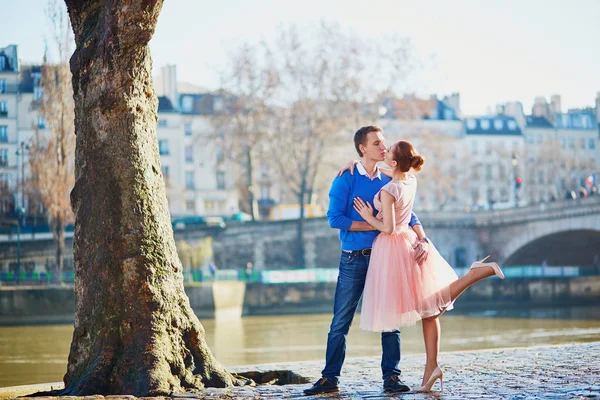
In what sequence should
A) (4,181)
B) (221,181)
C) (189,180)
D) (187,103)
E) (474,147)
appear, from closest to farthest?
(4,181) → (189,180) → (187,103) → (221,181) → (474,147)

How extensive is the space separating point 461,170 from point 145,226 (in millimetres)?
67630

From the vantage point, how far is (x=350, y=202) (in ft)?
25.0

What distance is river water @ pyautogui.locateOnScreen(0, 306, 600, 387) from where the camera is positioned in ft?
57.9

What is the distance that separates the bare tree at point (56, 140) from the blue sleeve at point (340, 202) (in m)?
25.2

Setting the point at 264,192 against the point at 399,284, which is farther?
Result: the point at 264,192

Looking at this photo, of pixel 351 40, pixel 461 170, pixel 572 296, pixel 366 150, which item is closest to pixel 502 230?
pixel 572 296

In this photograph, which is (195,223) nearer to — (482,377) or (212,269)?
(212,269)

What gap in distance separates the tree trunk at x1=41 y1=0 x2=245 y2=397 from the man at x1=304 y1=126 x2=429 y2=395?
0.89m

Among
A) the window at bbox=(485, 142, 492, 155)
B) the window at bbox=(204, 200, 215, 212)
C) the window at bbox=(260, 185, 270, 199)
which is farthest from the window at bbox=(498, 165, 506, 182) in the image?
the window at bbox=(204, 200, 215, 212)

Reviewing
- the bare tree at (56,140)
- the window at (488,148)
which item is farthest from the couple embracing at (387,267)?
the window at (488,148)

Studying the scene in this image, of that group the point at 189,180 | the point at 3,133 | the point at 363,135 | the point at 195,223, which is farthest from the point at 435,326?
the point at 189,180

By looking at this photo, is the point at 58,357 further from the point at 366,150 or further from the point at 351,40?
the point at 351,40

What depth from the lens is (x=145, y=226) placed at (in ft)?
25.1

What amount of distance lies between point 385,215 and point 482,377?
5.22ft
